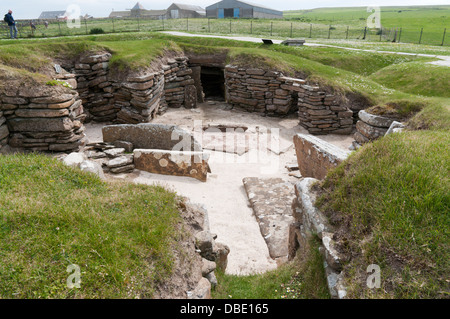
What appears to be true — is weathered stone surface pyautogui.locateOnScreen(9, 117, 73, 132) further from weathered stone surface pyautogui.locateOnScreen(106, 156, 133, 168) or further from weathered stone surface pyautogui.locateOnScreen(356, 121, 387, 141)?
weathered stone surface pyautogui.locateOnScreen(356, 121, 387, 141)

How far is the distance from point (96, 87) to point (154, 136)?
6.15 metres

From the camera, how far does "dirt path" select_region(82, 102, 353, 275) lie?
577 cm

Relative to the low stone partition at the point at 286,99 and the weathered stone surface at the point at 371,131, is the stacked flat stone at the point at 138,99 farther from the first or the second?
the weathered stone surface at the point at 371,131

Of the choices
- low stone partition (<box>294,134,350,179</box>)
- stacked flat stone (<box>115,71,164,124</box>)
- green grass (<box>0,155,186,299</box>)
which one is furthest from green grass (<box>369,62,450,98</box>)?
green grass (<box>0,155,186,299</box>)

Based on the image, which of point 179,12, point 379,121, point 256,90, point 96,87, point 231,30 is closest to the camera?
point 379,121

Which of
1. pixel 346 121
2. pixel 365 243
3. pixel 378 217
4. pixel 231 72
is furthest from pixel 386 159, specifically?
pixel 231 72

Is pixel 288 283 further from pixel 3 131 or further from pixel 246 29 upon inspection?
pixel 246 29

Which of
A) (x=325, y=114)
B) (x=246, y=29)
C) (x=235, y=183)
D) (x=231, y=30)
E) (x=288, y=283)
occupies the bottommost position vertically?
(x=235, y=183)

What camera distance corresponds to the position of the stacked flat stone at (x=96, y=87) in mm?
13125

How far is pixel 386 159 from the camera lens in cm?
411

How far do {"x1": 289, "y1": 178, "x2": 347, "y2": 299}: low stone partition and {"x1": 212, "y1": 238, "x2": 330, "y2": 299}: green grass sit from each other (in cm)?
13

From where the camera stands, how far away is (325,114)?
42.3 feet

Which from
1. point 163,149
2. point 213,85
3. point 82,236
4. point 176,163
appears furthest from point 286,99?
point 82,236
